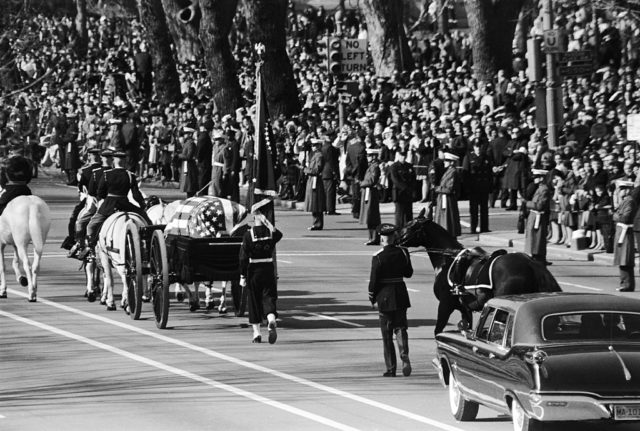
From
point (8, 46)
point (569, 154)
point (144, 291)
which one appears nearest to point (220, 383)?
point (144, 291)

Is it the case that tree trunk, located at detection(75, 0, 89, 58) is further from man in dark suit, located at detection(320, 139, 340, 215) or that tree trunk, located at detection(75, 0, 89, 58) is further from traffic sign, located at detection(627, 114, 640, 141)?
traffic sign, located at detection(627, 114, 640, 141)

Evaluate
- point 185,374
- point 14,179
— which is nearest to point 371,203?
point 14,179

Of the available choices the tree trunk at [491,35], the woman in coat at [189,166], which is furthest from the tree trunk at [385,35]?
the woman in coat at [189,166]

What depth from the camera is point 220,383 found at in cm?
1948

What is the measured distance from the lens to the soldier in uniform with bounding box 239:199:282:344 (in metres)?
22.5

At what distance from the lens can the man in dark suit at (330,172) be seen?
40.0 m

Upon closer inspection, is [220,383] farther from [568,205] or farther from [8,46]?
[8,46]

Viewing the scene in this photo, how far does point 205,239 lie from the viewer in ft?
79.1

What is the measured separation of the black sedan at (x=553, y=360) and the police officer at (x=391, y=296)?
3.07 meters

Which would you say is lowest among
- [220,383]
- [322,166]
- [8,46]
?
[220,383]

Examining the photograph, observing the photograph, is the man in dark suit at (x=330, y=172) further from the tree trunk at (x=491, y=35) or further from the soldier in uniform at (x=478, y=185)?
the tree trunk at (x=491, y=35)

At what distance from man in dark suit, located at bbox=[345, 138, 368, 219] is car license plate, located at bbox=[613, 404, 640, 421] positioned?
26.9 m

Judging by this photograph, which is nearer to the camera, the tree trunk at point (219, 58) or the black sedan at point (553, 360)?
the black sedan at point (553, 360)

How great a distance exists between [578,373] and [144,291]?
13219 mm
